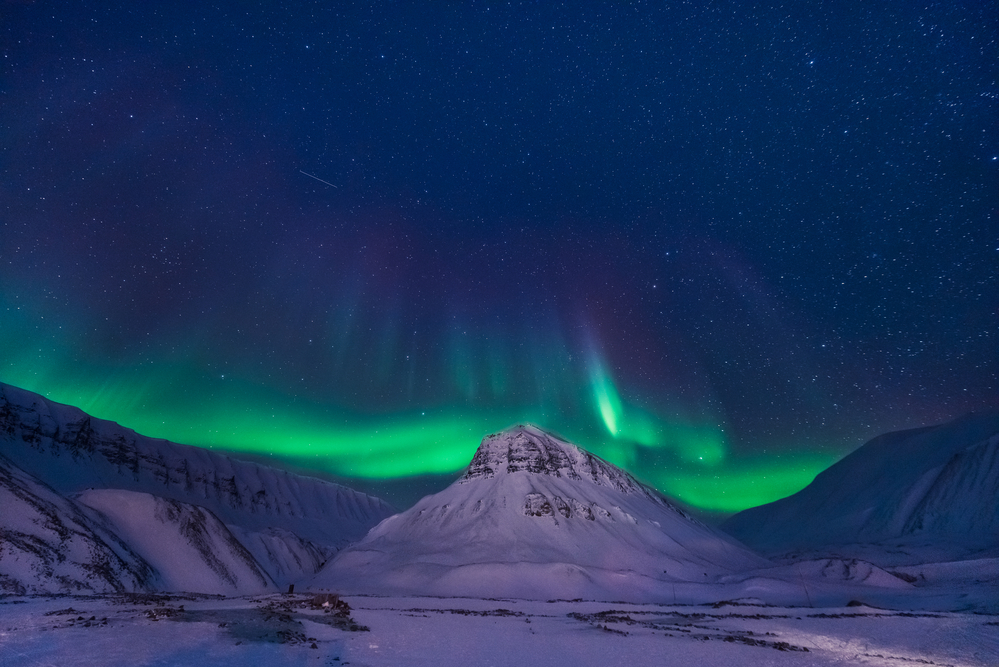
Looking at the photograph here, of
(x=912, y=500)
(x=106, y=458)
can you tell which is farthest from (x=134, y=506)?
(x=912, y=500)

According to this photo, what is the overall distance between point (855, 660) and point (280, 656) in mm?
25701

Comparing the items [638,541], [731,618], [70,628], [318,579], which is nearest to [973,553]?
[638,541]

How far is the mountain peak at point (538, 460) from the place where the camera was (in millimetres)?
136000

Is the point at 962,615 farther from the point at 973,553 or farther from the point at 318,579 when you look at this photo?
the point at 318,579

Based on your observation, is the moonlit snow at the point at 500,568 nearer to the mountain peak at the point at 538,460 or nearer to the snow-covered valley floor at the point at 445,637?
the snow-covered valley floor at the point at 445,637

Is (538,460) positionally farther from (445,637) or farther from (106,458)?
(106,458)

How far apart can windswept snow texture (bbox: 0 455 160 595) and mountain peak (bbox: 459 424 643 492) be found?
8555 cm

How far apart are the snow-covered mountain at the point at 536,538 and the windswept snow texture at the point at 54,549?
30004mm

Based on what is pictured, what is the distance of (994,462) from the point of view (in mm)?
123062

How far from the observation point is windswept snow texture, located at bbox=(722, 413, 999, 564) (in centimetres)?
11456

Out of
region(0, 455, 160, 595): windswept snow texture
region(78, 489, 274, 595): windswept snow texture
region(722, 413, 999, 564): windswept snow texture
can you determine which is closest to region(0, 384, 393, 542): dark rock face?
region(78, 489, 274, 595): windswept snow texture

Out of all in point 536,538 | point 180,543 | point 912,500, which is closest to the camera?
point 180,543

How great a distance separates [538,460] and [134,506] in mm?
85749

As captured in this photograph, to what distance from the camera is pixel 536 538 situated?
10294cm
